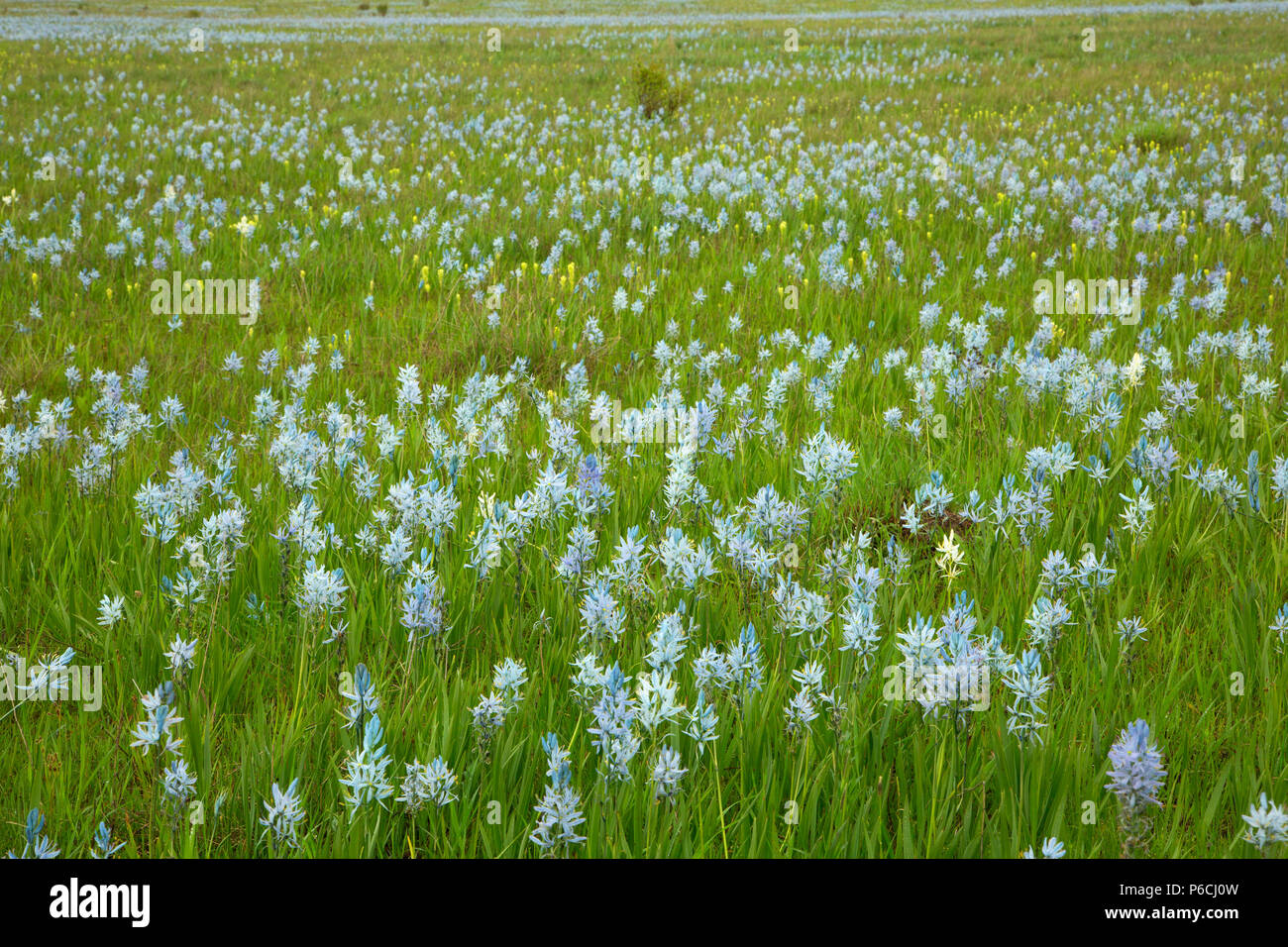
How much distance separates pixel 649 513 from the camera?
12.1 ft

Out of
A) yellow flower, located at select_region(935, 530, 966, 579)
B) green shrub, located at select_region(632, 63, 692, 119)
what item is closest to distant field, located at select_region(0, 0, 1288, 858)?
yellow flower, located at select_region(935, 530, 966, 579)

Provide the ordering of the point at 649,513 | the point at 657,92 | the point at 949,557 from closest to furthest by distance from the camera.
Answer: the point at 949,557, the point at 649,513, the point at 657,92

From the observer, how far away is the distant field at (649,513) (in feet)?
7.24

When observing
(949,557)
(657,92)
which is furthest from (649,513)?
(657,92)

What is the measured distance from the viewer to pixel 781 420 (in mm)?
4742

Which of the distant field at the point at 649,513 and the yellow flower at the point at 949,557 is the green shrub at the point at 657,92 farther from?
the yellow flower at the point at 949,557

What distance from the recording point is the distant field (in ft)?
7.24

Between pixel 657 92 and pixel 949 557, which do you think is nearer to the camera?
pixel 949 557

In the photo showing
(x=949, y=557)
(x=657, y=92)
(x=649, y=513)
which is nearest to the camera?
(x=949, y=557)

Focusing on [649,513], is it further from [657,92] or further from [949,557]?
[657,92]

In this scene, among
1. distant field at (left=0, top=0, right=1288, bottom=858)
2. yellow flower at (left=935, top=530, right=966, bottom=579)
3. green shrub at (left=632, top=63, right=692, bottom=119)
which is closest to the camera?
distant field at (left=0, top=0, right=1288, bottom=858)

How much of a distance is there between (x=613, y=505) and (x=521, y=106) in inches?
580

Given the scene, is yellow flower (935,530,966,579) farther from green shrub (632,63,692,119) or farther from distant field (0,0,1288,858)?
green shrub (632,63,692,119)

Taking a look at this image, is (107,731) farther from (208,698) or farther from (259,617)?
(259,617)
